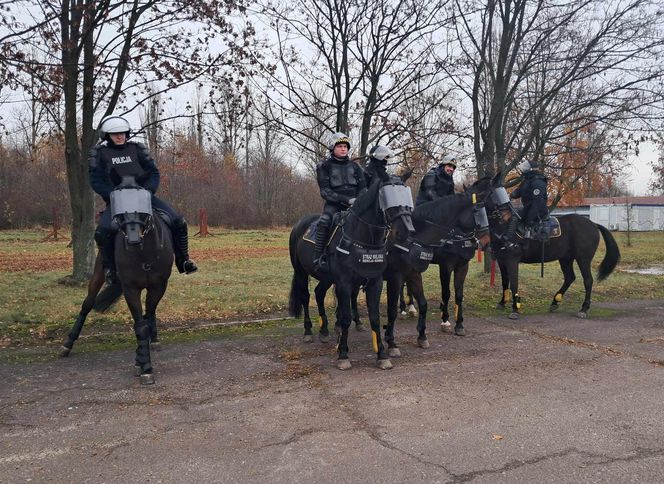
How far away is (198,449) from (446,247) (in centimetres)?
555

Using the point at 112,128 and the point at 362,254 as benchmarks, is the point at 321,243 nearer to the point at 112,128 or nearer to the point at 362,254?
the point at 362,254

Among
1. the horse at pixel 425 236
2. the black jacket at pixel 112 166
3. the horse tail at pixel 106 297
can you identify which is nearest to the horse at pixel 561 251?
the horse at pixel 425 236

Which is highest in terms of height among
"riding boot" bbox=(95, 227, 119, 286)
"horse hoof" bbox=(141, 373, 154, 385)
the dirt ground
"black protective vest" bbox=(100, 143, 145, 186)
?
"black protective vest" bbox=(100, 143, 145, 186)

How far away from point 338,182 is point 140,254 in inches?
110

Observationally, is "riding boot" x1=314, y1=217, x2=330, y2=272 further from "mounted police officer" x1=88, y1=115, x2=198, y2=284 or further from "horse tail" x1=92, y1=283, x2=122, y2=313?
"horse tail" x1=92, y1=283, x2=122, y2=313

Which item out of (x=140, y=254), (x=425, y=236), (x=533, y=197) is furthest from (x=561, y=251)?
(x=140, y=254)

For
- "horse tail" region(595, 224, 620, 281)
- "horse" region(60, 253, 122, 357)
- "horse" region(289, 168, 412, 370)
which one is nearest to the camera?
"horse" region(289, 168, 412, 370)

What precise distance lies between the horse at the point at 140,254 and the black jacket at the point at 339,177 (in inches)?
85.4

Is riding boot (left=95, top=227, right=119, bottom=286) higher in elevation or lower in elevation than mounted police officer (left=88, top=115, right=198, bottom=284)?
lower

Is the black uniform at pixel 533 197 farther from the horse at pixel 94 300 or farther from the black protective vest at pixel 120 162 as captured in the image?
the horse at pixel 94 300

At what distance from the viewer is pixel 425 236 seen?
7.83 metres

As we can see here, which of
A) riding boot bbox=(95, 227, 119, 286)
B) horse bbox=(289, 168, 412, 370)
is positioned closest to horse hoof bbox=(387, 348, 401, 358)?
horse bbox=(289, 168, 412, 370)

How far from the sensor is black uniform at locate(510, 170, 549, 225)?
10.8 metres

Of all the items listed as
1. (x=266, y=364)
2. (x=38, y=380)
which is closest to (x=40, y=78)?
(x=38, y=380)
